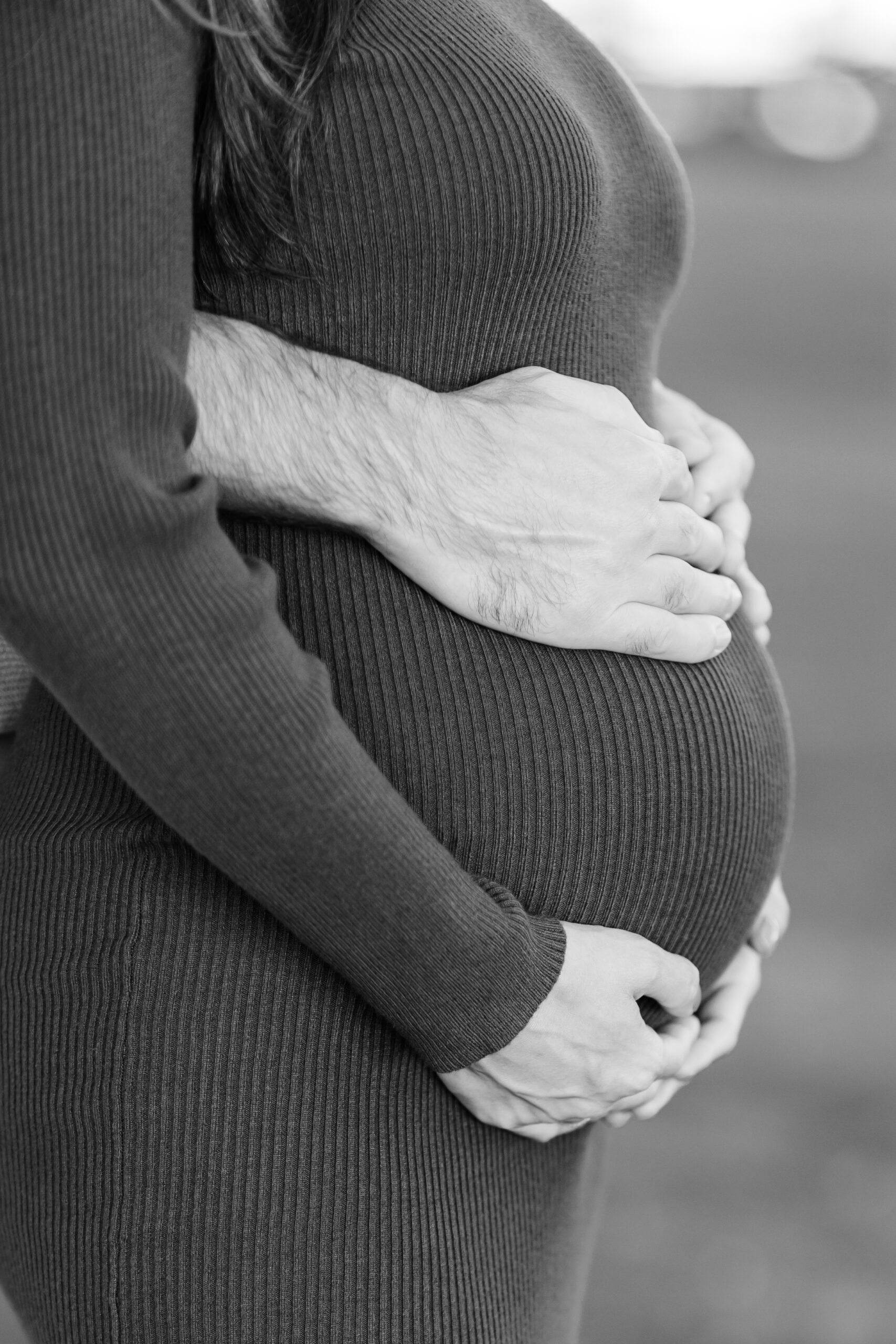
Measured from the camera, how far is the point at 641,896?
32.4 inches

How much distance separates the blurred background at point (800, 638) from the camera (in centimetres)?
212

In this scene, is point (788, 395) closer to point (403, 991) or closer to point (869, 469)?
point (869, 469)

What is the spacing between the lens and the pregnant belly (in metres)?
0.76

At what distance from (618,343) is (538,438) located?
0.15 metres

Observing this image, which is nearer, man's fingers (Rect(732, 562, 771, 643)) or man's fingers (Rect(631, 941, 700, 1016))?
man's fingers (Rect(631, 941, 700, 1016))

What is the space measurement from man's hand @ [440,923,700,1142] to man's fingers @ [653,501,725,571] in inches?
10.0

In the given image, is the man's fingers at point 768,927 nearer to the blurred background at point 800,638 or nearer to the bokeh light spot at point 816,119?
the blurred background at point 800,638

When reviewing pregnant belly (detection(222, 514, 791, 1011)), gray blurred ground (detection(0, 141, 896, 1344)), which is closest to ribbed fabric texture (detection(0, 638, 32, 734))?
pregnant belly (detection(222, 514, 791, 1011))

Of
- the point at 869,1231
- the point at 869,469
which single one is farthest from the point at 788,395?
the point at 869,1231

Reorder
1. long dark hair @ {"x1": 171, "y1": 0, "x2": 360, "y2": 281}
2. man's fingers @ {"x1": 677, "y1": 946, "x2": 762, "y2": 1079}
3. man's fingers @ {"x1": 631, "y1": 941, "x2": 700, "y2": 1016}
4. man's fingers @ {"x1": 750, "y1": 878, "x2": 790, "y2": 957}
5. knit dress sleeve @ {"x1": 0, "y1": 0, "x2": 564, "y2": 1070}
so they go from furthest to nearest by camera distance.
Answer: man's fingers @ {"x1": 750, "y1": 878, "x2": 790, "y2": 957}
man's fingers @ {"x1": 677, "y1": 946, "x2": 762, "y2": 1079}
man's fingers @ {"x1": 631, "y1": 941, "x2": 700, "y2": 1016}
long dark hair @ {"x1": 171, "y1": 0, "x2": 360, "y2": 281}
knit dress sleeve @ {"x1": 0, "y1": 0, "x2": 564, "y2": 1070}

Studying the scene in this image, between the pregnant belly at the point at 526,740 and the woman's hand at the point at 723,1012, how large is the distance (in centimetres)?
11

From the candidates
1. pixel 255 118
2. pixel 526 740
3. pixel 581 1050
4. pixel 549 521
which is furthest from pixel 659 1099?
pixel 255 118

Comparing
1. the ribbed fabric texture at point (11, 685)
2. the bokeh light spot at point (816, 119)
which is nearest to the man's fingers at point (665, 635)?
the ribbed fabric texture at point (11, 685)

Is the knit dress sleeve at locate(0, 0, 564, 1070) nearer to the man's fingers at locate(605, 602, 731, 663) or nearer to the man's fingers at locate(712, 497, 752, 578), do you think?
the man's fingers at locate(605, 602, 731, 663)
